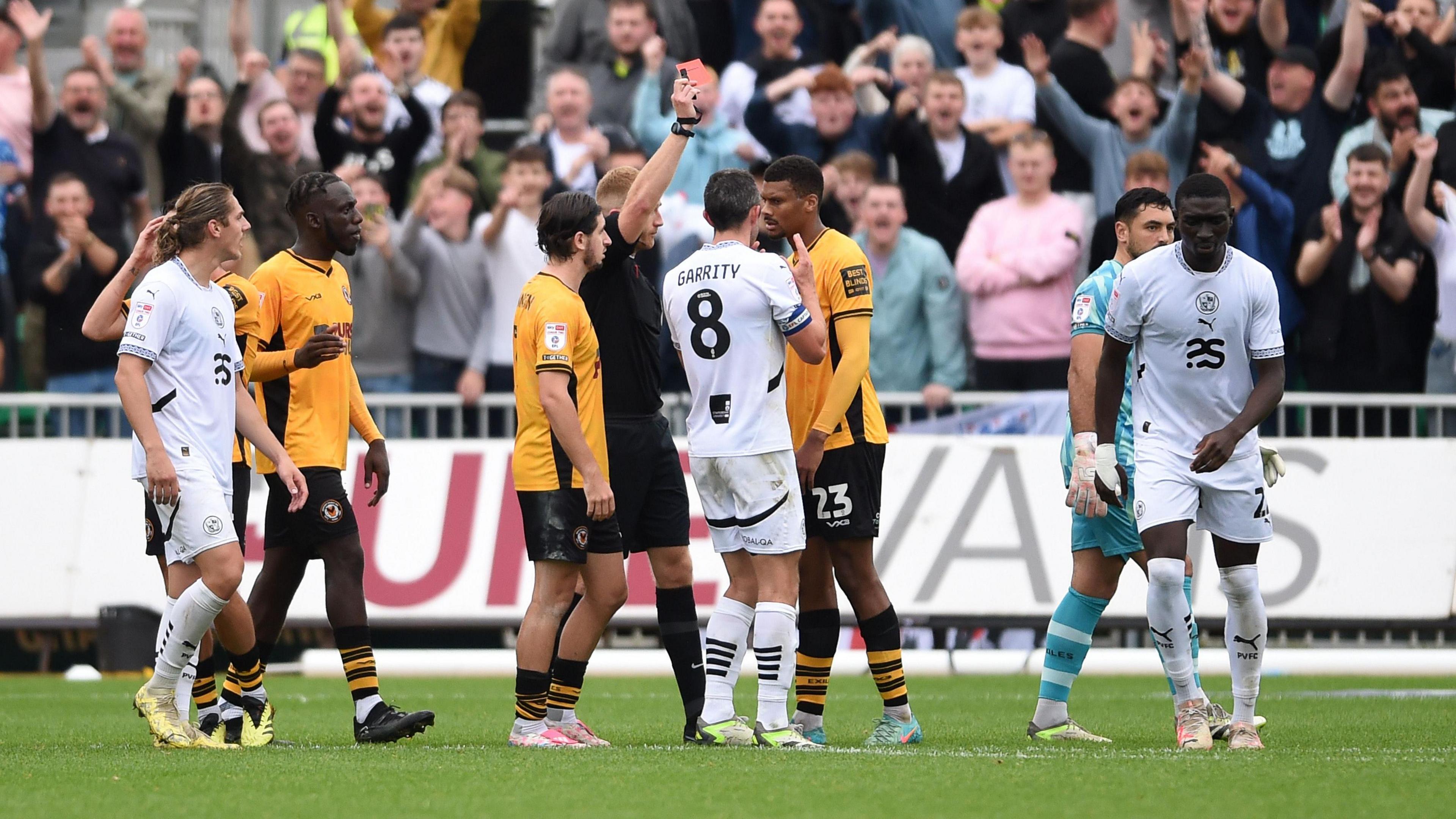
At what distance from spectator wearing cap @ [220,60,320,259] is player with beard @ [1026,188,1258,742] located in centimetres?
838

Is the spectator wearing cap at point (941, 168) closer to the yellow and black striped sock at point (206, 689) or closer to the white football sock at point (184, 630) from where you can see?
the yellow and black striped sock at point (206, 689)

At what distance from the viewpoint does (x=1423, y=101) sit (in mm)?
15672

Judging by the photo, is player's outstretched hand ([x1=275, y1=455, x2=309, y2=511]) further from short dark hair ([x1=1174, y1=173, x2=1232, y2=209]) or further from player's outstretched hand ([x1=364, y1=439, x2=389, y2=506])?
short dark hair ([x1=1174, y1=173, x2=1232, y2=209])

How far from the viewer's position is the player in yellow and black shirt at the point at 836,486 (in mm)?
8969

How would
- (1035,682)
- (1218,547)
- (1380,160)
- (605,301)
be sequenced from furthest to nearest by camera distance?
(1380,160)
(1035,682)
(605,301)
(1218,547)

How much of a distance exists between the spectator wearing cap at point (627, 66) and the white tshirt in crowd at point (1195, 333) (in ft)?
27.5

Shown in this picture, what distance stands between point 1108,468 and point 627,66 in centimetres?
936

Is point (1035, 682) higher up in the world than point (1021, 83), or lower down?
lower down

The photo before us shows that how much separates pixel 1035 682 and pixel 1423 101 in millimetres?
6265

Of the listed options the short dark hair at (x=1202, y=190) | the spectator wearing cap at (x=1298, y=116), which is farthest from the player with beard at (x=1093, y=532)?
the spectator wearing cap at (x=1298, y=116)

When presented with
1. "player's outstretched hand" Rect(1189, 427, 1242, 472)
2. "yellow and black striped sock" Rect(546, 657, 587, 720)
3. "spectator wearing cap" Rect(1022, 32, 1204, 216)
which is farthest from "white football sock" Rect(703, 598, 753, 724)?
"spectator wearing cap" Rect(1022, 32, 1204, 216)

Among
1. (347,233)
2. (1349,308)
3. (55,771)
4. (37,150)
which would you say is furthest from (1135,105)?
(55,771)

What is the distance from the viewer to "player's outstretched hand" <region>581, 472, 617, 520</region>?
8273 mm

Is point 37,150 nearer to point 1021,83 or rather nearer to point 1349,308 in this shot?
point 1021,83
